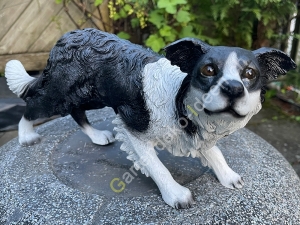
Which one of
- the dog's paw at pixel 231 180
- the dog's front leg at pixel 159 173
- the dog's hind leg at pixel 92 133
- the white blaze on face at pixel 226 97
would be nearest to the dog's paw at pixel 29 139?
the dog's hind leg at pixel 92 133

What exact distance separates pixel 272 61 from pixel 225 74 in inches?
8.4

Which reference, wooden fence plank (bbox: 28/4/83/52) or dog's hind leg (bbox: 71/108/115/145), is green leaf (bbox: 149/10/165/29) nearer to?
wooden fence plank (bbox: 28/4/83/52)

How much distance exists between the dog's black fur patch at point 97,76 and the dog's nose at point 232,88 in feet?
1.27

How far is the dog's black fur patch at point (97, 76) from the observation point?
1279 mm

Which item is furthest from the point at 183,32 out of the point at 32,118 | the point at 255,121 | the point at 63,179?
the point at 63,179

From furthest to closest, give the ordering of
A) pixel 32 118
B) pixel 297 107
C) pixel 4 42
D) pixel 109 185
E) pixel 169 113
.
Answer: pixel 297 107
pixel 4 42
pixel 32 118
pixel 109 185
pixel 169 113

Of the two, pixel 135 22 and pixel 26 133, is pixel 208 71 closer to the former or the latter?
pixel 26 133

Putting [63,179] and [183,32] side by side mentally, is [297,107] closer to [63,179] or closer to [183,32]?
[183,32]

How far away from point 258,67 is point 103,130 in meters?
1.07

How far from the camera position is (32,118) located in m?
1.67

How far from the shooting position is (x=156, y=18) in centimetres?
278

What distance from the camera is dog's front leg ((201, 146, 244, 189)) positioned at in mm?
1391

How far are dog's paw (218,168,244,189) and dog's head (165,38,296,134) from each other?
0.43 m

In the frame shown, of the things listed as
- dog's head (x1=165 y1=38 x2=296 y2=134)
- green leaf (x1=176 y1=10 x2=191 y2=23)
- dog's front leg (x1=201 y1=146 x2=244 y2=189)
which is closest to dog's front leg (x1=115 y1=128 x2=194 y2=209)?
dog's front leg (x1=201 y1=146 x2=244 y2=189)
